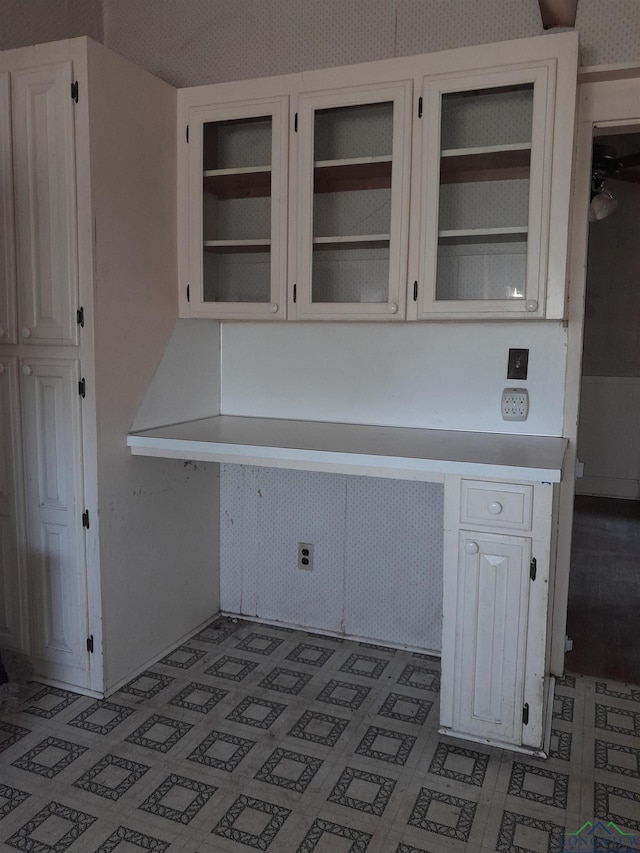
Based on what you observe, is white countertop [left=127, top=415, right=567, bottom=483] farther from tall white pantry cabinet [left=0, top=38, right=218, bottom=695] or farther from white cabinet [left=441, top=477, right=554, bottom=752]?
tall white pantry cabinet [left=0, top=38, right=218, bottom=695]

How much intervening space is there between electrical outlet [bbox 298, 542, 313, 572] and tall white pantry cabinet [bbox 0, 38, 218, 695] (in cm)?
61

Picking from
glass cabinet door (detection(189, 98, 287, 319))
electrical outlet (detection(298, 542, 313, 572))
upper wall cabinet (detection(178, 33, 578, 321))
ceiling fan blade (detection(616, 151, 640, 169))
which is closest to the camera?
upper wall cabinet (detection(178, 33, 578, 321))

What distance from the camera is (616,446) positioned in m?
5.38

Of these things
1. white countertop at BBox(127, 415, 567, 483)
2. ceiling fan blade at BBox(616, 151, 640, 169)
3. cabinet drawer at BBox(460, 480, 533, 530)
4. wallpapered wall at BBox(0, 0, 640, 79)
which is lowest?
cabinet drawer at BBox(460, 480, 533, 530)

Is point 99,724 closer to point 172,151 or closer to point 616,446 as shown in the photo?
point 172,151

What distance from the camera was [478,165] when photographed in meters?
2.13

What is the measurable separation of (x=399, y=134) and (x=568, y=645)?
1908 mm

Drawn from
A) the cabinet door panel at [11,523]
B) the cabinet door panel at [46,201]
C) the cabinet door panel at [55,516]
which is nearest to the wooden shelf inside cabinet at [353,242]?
the cabinet door panel at [46,201]

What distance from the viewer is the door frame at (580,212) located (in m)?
2.18

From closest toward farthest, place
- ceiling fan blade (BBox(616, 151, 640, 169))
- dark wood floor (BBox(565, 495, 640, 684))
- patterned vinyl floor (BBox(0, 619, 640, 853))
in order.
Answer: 1. patterned vinyl floor (BBox(0, 619, 640, 853))
2. dark wood floor (BBox(565, 495, 640, 684))
3. ceiling fan blade (BBox(616, 151, 640, 169))

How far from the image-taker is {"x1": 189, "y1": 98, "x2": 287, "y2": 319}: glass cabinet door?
7.63 feet

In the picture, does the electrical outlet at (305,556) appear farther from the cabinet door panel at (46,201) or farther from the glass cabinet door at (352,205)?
the cabinet door panel at (46,201)

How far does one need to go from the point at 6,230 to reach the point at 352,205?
1.13 metres

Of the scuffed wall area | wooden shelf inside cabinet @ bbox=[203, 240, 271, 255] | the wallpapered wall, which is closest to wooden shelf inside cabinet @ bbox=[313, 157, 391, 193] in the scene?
wooden shelf inside cabinet @ bbox=[203, 240, 271, 255]
